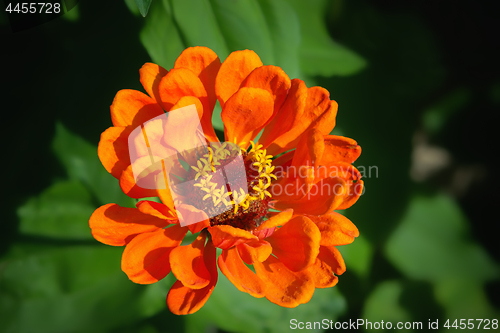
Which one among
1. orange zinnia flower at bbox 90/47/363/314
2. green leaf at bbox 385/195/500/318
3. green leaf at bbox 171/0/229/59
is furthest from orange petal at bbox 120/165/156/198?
green leaf at bbox 385/195/500/318

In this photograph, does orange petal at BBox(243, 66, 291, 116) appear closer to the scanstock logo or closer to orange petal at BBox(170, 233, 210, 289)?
the scanstock logo

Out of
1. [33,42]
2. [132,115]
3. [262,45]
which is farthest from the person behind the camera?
[262,45]

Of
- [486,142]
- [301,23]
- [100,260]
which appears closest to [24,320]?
[100,260]

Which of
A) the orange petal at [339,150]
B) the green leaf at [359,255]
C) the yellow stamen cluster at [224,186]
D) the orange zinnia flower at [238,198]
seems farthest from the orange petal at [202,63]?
the green leaf at [359,255]

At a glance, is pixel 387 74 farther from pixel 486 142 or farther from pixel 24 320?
pixel 24 320

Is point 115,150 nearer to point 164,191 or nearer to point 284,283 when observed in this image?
point 164,191

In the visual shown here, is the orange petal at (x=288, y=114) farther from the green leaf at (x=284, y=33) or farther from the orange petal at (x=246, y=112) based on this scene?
the green leaf at (x=284, y=33)

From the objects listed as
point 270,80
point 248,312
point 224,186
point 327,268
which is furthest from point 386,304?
point 270,80
